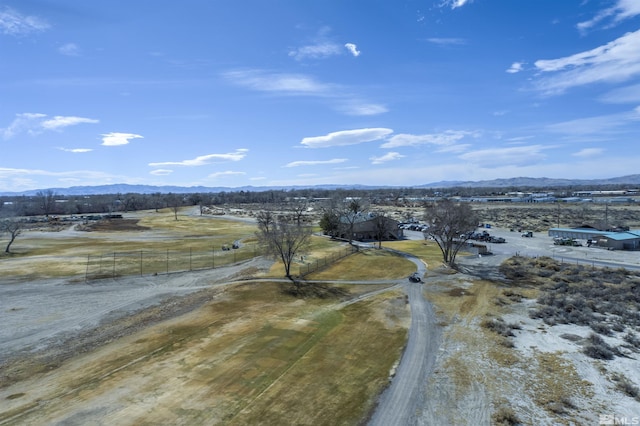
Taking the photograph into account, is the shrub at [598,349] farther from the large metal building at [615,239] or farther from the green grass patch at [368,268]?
the large metal building at [615,239]

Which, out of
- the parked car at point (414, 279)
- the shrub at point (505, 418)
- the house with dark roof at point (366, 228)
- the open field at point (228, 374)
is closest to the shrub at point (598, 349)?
the shrub at point (505, 418)

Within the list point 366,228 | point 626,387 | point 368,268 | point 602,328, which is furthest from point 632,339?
point 366,228

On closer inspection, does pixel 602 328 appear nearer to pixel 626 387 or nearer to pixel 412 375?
pixel 626 387

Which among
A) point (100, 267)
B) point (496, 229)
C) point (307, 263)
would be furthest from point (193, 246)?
point (496, 229)

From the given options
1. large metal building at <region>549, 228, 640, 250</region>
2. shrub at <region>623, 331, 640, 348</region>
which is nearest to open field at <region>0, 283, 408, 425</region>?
shrub at <region>623, 331, 640, 348</region>

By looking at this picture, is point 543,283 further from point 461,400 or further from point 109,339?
point 109,339
